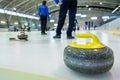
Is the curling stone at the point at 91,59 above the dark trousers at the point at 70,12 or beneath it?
beneath

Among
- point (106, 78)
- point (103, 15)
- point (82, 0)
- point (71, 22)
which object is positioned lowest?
point (106, 78)

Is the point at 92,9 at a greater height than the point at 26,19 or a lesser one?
greater

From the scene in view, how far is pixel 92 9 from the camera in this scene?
43594mm

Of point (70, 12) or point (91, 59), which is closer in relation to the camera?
point (91, 59)

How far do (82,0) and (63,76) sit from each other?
121 ft

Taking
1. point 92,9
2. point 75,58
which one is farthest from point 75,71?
point 92,9

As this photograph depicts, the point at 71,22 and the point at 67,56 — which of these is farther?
the point at 71,22

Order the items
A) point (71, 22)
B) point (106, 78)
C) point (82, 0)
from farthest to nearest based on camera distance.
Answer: point (82, 0) < point (71, 22) < point (106, 78)

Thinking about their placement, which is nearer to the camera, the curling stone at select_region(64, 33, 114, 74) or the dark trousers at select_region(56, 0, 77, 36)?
the curling stone at select_region(64, 33, 114, 74)

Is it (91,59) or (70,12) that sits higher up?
(70,12)

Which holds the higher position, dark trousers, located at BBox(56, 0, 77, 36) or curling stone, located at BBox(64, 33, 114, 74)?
dark trousers, located at BBox(56, 0, 77, 36)

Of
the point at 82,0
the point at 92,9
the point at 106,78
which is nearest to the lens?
the point at 106,78

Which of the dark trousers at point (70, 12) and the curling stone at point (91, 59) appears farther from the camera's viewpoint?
the dark trousers at point (70, 12)

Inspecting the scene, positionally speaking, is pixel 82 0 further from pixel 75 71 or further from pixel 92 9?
pixel 75 71
